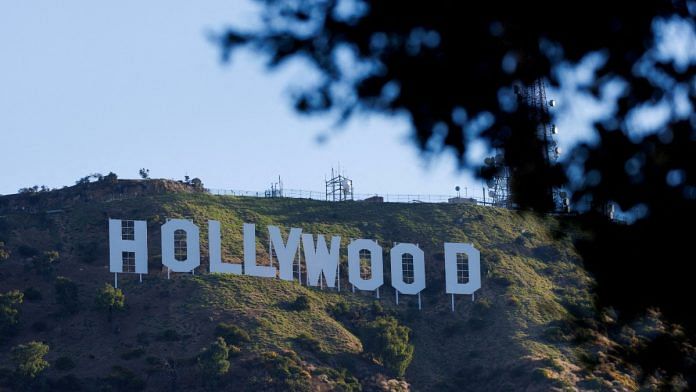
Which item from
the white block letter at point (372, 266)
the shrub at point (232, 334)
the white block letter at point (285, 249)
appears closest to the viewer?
the shrub at point (232, 334)

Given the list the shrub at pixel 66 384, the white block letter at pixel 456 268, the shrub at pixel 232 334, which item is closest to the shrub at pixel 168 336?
the shrub at pixel 232 334

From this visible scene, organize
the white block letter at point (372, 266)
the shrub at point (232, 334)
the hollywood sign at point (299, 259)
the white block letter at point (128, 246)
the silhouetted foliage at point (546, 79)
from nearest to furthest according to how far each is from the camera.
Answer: the silhouetted foliage at point (546, 79)
the shrub at point (232, 334)
the white block letter at point (128, 246)
the hollywood sign at point (299, 259)
the white block letter at point (372, 266)

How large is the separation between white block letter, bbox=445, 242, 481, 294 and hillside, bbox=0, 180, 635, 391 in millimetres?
1602

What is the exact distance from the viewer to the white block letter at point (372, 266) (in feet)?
286

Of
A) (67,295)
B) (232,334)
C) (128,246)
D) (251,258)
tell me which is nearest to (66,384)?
(67,295)

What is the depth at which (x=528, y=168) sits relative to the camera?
9516 mm

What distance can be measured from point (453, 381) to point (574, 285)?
604 inches

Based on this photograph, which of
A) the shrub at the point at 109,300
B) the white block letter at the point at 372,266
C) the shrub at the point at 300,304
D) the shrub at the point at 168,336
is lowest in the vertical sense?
the shrub at the point at 168,336

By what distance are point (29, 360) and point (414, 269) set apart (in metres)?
26.2

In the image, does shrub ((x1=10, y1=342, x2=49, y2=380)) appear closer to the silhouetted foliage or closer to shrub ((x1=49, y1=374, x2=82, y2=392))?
shrub ((x1=49, y1=374, x2=82, y2=392))

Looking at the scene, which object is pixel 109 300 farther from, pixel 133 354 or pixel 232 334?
pixel 232 334

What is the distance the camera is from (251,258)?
84.3 m

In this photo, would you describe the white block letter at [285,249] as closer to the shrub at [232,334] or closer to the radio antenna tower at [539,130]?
the shrub at [232,334]

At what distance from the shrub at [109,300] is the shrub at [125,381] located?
277 inches
